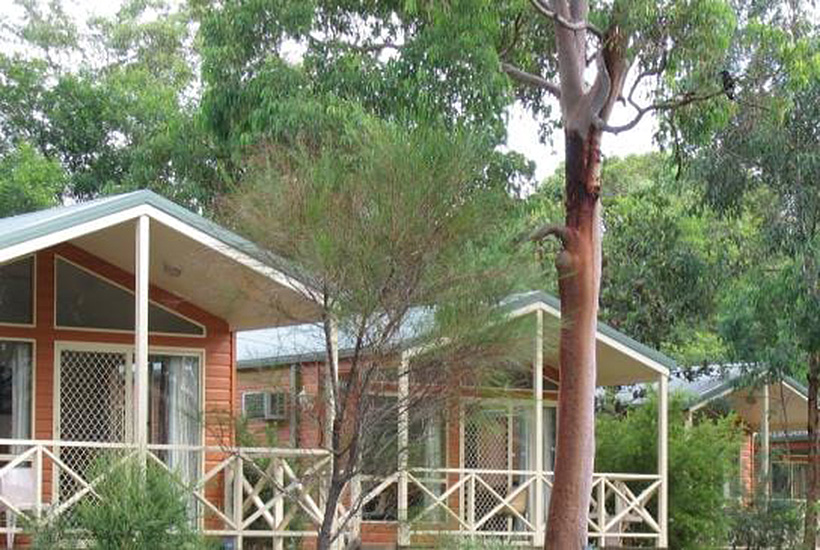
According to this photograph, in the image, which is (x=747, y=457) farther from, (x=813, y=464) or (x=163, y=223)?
(x=163, y=223)

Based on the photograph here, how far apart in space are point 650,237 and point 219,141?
871 centimetres

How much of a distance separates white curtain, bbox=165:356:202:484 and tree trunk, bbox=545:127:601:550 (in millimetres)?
3932

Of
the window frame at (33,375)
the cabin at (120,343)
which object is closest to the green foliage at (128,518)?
the cabin at (120,343)

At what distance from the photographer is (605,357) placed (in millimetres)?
16656

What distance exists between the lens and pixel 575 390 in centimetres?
1377

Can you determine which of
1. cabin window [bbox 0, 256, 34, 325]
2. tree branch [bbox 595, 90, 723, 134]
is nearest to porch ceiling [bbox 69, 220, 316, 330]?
cabin window [bbox 0, 256, 34, 325]

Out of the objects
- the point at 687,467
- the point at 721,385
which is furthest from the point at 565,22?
the point at 721,385

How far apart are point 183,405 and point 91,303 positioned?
5.22 ft

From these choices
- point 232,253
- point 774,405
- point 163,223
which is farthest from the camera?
point 774,405

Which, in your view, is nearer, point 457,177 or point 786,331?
point 457,177

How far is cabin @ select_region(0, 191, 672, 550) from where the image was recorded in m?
11.1

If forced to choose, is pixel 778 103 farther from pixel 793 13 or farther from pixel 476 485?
pixel 476 485

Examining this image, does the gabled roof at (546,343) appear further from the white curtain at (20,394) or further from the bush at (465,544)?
the white curtain at (20,394)

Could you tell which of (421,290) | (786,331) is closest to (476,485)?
(786,331)
